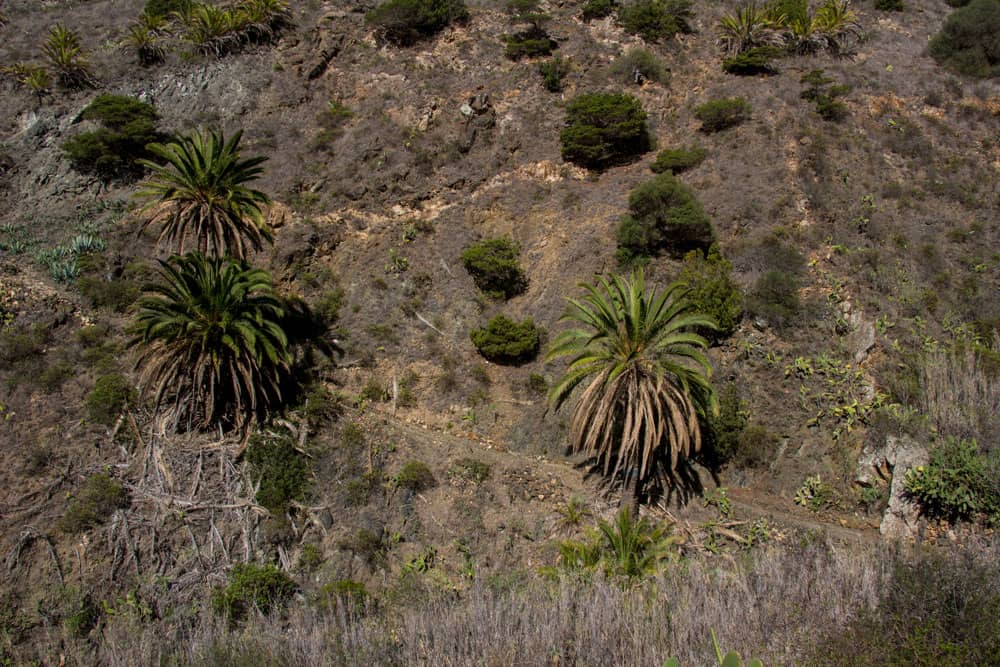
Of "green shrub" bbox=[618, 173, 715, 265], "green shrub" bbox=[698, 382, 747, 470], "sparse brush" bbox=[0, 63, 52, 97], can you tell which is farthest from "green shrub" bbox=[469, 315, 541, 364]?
"sparse brush" bbox=[0, 63, 52, 97]

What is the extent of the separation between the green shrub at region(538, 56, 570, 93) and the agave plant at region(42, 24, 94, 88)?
27.2 m

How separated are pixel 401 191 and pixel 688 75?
19.0 m

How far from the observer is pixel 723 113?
32.0 meters

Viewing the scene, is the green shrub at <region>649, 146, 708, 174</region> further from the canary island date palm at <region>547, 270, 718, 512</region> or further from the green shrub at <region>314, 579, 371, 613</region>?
the green shrub at <region>314, 579, 371, 613</region>

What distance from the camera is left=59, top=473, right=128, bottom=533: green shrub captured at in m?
20.5

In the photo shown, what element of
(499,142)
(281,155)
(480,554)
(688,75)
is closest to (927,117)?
(688,75)

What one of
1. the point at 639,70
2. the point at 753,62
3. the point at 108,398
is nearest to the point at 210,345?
the point at 108,398

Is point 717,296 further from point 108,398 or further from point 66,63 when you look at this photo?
point 66,63

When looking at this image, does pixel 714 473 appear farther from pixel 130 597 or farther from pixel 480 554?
pixel 130 597

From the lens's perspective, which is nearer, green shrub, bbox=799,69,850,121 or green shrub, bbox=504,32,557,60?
green shrub, bbox=799,69,850,121

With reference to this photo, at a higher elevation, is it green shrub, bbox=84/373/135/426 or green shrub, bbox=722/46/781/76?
green shrub, bbox=722/46/781/76

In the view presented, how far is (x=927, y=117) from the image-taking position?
1235 inches

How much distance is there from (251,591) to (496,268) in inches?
635

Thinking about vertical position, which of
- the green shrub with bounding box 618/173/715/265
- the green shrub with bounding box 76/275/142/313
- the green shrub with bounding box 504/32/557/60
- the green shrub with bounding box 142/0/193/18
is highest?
the green shrub with bounding box 504/32/557/60
